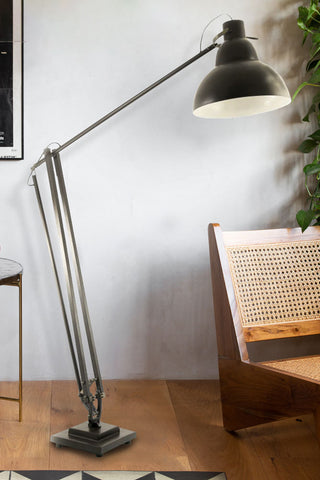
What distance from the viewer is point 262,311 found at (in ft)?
7.39

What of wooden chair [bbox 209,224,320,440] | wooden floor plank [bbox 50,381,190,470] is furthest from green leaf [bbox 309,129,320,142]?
wooden floor plank [bbox 50,381,190,470]

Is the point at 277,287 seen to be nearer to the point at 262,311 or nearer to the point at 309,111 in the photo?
the point at 262,311

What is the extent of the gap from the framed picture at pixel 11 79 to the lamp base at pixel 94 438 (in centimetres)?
128

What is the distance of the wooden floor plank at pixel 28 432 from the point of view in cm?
188

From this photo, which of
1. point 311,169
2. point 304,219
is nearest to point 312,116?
point 311,169

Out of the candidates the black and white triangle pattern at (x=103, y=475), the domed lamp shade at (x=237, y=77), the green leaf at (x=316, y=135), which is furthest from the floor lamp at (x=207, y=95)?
the green leaf at (x=316, y=135)

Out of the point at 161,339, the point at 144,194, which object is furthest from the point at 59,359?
the point at 144,194

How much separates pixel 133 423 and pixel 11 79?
1.63 m

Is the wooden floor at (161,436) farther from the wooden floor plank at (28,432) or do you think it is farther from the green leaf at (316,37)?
the green leaf at (316,37)

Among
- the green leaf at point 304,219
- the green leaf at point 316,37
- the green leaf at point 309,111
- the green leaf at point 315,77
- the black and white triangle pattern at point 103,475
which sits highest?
the green leaf at point 316,37

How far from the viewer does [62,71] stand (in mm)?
2621

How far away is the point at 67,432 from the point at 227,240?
0.96 m

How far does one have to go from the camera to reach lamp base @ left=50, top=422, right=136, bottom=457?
1.94 meters

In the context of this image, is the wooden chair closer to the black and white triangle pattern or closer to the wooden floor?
the wooden floor
